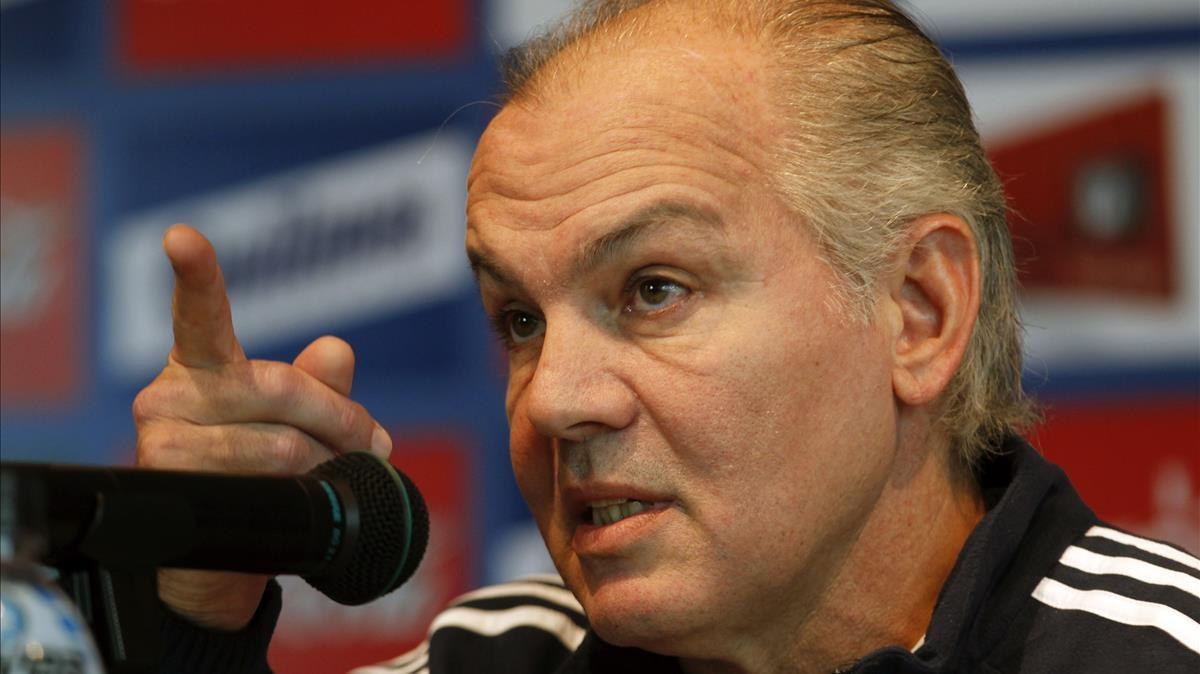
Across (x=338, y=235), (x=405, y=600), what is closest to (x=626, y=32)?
(x=338, y=235)

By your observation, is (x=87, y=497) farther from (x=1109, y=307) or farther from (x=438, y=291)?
(x=1109, y=307)

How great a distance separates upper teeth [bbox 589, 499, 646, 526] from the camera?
152 centimetres

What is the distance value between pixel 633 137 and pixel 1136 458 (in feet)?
5.73

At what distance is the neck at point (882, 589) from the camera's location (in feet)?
5.35

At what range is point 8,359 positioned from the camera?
289 cm

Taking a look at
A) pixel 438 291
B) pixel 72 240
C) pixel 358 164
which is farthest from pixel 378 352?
pixel 72 240

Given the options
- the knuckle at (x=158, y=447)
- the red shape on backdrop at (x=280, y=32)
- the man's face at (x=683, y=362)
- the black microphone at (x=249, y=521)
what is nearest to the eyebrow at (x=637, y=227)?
the man's face at (x=683, y=362)

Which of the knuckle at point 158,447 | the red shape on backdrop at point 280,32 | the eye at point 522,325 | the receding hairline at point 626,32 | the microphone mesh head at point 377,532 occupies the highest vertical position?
the red shape on backdrop at point 280,32

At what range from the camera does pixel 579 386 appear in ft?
4.93

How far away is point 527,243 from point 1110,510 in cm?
177

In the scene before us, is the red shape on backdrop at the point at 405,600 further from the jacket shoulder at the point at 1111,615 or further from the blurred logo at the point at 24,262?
the jacket shoulder at the point at 1111,615

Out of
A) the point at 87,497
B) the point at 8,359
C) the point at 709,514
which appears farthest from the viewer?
the point at 8,359

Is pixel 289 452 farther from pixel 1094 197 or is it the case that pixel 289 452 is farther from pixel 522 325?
pixel 1094 197

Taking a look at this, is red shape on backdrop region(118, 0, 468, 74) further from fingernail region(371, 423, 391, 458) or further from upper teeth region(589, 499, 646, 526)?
upper teeth region(589, 499, 646, 526)
